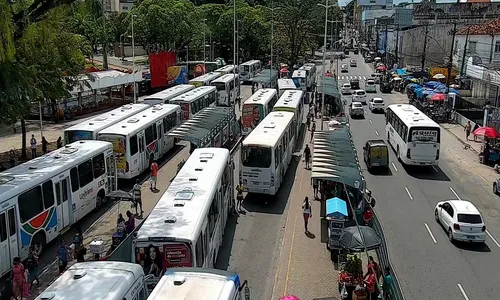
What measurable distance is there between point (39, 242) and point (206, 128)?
12784 millimetres

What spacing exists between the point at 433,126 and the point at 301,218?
11286 millimetres

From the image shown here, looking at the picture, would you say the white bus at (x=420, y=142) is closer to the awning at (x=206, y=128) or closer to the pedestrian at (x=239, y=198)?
the awning at (x=206, y=128)

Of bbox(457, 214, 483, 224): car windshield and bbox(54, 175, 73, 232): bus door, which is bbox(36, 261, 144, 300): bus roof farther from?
bbox(457, 214, 483, 224): car windshield

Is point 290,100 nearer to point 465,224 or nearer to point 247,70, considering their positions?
point 465,224

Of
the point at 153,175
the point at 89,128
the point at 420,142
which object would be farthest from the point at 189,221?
the point at 420,142

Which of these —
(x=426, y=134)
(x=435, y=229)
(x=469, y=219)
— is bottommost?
(x=435, y=229)

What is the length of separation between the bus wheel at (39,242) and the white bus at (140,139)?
7.56m

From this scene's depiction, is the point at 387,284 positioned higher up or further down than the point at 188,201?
further down

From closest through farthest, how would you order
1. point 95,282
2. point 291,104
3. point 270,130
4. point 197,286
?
point 197,286, point 95,282, point 270,130, point 291,104

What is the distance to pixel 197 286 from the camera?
1089 centimetres

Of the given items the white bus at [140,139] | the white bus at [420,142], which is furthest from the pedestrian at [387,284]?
the white bus at [420,142]

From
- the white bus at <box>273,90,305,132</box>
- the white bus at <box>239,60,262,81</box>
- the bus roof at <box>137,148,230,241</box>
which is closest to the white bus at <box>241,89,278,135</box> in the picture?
the white bus at <box>273,90,305,132</box>

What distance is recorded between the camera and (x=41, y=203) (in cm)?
1805

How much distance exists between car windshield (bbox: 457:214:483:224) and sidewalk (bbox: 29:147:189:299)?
491 inches
